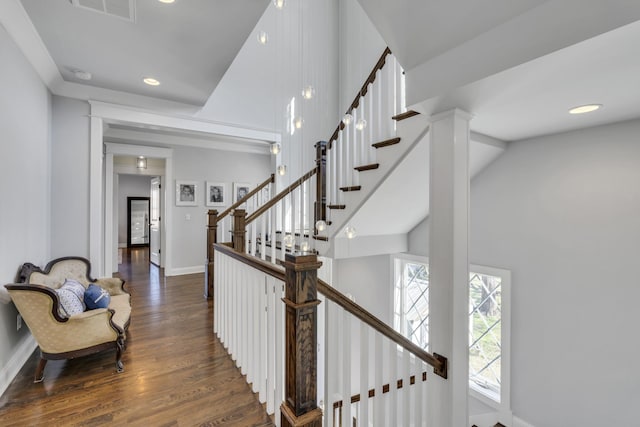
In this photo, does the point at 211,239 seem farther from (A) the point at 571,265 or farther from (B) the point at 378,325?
(A) the point at 571,265

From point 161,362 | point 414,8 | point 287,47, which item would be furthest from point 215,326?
point 287,47

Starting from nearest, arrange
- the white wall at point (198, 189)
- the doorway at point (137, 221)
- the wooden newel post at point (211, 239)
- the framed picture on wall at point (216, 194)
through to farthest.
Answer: the wooden newel post at point (211, 239)
the white wall at point (198, 189)
the framed picture on wall at point (216, 194)
the doorway at point (137, 221)

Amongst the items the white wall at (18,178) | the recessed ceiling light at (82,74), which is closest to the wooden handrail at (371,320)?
the white wall at (18,178)

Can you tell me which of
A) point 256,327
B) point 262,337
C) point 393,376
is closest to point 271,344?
point 262,337

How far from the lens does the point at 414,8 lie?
1.40 metres

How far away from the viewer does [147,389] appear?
205 centimetres

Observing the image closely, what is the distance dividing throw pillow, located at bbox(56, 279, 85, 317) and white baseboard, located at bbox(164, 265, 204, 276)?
2.95 metres

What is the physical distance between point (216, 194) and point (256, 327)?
15.0 feet

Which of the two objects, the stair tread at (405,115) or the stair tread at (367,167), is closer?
the stair tread at (405,115)

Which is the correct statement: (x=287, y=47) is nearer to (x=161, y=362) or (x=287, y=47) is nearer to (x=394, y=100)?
(x=394, y=100)

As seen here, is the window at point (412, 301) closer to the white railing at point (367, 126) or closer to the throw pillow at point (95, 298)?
the white railing at point (367, 126)

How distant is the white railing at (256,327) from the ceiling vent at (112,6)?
79.9 inches

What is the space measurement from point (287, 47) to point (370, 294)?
427cm

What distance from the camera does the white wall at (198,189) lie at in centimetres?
561
